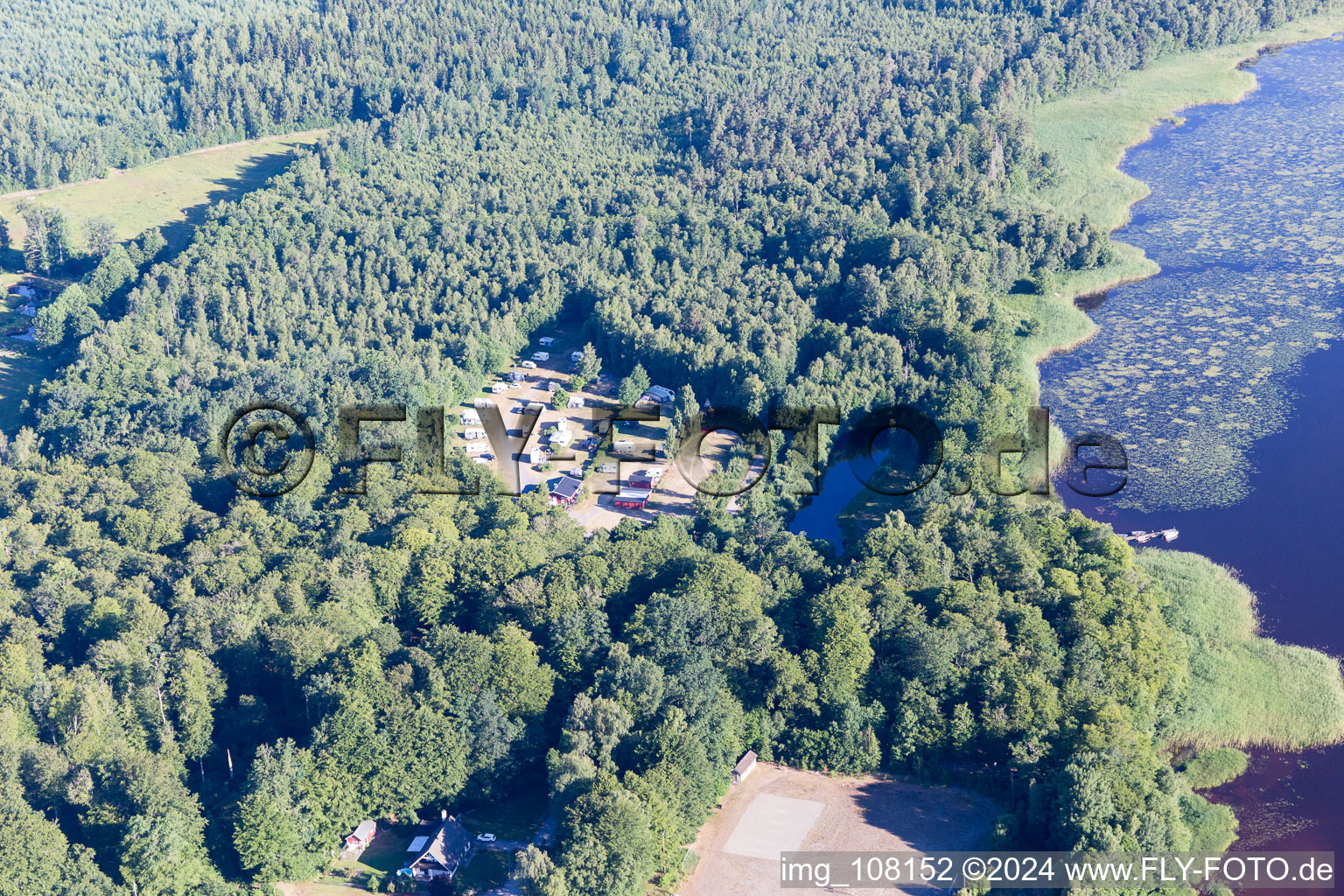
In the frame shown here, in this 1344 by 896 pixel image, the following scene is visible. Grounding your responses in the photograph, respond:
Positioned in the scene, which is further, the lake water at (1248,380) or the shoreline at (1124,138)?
the shoreline at (1124,138)

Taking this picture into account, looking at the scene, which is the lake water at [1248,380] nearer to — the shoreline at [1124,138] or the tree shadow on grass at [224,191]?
the shoreline at [1124,138]

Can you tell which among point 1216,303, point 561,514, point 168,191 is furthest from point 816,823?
point 168,191

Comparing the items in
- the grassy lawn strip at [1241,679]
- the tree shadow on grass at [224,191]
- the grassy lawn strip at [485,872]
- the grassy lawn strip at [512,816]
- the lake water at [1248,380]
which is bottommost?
the grassy lawn strip at [485,872]

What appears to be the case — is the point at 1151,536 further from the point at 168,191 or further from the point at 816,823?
the point at 168,191

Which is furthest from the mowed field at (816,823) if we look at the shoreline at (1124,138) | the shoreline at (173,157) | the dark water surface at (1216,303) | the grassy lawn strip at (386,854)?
the shoreline at (173,157)

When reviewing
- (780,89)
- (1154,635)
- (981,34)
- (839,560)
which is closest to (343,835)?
(839,560)
